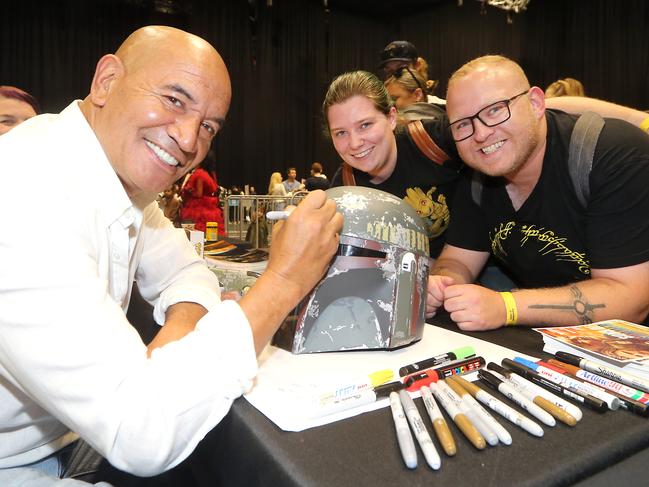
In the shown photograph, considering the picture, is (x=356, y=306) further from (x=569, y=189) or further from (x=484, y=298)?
(x=569, y=189)

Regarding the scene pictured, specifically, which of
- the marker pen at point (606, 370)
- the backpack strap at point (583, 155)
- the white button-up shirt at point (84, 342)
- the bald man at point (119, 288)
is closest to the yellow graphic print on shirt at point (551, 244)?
the backpack strap at point (583, 155)

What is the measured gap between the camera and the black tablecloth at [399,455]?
21.8 inches


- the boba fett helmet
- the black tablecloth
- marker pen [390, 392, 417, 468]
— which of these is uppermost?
the boba fett helmet

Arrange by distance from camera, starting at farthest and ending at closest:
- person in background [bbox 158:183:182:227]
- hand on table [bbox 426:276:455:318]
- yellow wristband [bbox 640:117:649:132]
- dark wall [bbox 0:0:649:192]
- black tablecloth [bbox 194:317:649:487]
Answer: dark wall [bbox 0:0:649:192], person in background [bbox 158:183:182:227], yellow wristband [bbox 640:117:649:132], hand on table [bbox 426:276:455:318], black tablecloth [bbox 194:317:649:487]

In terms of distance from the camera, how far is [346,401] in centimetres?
72

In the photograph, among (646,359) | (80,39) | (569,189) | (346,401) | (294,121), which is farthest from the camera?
(294,121)

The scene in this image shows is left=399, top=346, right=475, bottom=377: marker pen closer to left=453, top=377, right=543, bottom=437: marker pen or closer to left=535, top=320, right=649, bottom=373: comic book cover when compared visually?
left=453, top=377, right=543, bottom=437: marker pen

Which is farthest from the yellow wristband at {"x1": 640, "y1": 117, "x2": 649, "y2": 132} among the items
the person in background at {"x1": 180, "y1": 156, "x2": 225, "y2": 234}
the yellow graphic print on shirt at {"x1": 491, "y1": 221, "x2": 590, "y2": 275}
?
the person in background at {"x1": 180, "y1": 156, "x2": 225, "y2": 234}

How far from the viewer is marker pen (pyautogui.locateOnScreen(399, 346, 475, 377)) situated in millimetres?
846

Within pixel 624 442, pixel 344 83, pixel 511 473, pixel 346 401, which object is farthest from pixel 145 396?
pixel 344 83

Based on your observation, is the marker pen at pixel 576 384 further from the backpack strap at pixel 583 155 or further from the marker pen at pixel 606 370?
the backpack strap at pixel 583 155

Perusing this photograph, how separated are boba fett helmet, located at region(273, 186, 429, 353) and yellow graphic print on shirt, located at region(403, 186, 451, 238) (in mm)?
918

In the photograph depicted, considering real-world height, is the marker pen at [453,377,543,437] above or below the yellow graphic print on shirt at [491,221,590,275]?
below

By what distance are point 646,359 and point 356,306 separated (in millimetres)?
549
